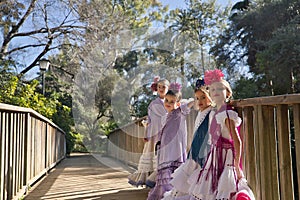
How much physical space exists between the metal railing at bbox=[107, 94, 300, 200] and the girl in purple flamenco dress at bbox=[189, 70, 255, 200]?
166 mm

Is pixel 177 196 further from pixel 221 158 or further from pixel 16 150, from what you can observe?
pixel 16 150

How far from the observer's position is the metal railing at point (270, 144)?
157 cm

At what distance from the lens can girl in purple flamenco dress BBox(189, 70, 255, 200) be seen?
163cm

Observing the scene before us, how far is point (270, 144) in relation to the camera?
1.76 metres

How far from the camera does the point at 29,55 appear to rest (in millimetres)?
11500

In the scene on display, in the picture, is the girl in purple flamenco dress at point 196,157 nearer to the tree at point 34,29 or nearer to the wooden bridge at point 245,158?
the wooden bridge at point 245,158

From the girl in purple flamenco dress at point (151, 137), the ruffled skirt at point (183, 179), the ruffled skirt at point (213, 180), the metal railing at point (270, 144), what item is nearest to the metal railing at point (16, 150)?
the girl in purple flamenco dress at point (151, 137)

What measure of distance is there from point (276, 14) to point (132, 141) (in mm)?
9897

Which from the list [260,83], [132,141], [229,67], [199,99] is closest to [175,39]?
[229,67]

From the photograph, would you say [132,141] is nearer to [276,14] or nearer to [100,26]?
[100,26]

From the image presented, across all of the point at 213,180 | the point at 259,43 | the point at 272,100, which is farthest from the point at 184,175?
the point at 259,43

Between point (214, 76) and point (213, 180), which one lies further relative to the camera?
point (214, 76)

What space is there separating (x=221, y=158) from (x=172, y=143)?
979mm

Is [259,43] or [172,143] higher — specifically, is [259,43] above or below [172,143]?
above
